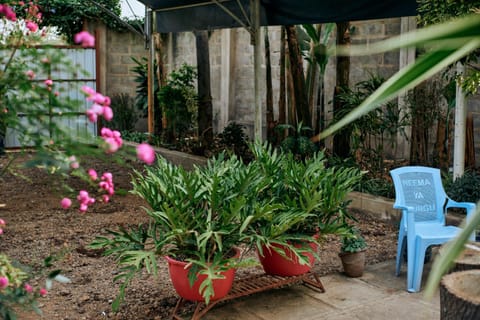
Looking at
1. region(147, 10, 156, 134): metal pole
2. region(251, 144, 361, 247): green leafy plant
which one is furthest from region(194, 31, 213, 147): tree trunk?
region(251, 144, 361, 247): green leafy plant

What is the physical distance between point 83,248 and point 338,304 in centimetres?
267

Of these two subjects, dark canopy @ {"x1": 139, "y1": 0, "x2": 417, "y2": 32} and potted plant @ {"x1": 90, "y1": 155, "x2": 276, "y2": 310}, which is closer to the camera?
potted plant @ {"x1": 90, "y1": 155, "x2": 276, "y2": 310}

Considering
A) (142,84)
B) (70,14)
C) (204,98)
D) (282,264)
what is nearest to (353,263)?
(282,264)

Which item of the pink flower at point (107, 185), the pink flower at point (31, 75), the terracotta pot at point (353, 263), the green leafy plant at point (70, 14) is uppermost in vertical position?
the green leafy plant at point (70, 14)

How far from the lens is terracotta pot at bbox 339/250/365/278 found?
501cm

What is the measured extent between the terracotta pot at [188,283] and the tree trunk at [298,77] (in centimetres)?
537

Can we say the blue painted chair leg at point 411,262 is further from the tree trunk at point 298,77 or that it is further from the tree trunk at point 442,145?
the tree trunk at point 298,77

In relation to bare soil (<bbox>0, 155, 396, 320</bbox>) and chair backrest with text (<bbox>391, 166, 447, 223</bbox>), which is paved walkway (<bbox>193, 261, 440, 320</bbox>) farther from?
chair backrest with text (<bbox>391, 166, 447, 223</bbox>)

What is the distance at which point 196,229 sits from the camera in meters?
4.02

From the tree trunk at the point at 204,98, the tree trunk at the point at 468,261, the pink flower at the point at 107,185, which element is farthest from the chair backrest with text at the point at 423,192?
the tree trunk at the point at 204,98

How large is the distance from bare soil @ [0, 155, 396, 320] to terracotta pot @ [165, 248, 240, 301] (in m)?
0.46

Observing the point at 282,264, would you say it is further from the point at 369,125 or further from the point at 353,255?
the point at 369,125

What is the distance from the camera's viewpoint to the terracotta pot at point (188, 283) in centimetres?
394

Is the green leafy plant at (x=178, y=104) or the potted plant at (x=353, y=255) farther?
the green leafy plant at (x=178, y=104)
